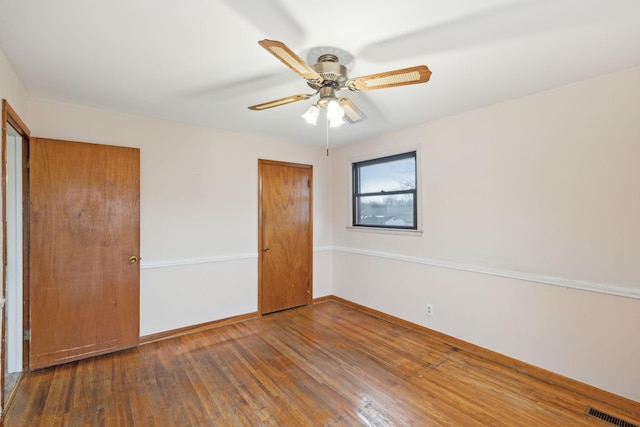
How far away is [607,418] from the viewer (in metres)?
1.96

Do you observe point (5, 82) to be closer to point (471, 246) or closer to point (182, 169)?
point (182, 169)

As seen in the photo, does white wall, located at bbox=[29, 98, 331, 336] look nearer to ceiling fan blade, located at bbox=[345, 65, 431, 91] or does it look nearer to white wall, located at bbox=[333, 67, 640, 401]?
white wall, located at bbox=[333, 67, 640, 401]

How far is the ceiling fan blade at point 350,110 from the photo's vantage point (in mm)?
1995

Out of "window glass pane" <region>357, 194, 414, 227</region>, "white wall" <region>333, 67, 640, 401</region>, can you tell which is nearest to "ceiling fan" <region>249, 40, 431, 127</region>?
"white wall" <region>333, 67, 640, 401</region>

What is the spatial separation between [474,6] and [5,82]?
9.58 feet

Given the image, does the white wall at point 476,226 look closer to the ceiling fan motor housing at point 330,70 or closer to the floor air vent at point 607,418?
the floor air vent at point 607,418

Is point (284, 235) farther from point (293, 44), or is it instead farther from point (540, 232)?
point (540, 232)

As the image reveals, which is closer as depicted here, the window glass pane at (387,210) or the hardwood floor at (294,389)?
the hardwood floor at (294,389)

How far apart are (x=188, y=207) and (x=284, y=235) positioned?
52.9 inches

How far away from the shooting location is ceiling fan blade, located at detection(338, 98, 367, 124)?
199cm

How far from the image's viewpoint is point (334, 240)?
465cm

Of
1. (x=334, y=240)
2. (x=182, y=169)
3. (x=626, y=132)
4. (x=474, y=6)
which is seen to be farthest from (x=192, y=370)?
(x=626, y=132)

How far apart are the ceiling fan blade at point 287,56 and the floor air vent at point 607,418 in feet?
9.51

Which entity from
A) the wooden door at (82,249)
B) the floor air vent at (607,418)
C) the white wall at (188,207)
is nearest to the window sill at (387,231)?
the white wall at (188,207)
